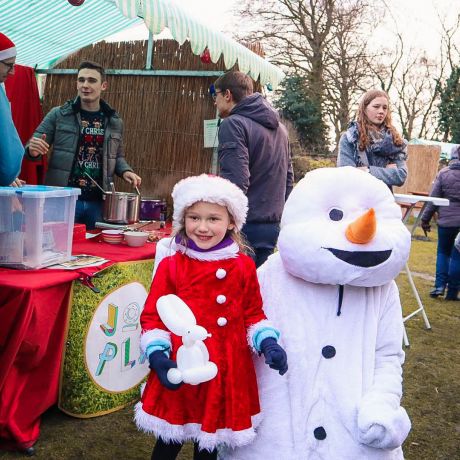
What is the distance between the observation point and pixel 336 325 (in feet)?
5.59

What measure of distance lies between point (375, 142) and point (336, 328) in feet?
6.80

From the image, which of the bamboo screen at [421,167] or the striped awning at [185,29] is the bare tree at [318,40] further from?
the striped awning at [185,29]

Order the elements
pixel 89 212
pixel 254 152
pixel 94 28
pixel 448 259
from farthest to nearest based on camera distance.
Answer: pixel 448 259
pixel 94 28
pixel 89 212
pixel 254 152

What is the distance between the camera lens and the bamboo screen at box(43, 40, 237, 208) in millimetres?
5246

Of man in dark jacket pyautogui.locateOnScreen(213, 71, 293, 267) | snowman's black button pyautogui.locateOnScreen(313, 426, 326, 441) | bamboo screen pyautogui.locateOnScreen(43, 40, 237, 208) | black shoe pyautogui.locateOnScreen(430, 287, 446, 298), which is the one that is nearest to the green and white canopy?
bamboo screen pyautogui.locateOnScreen(43, 40, 237, 208)

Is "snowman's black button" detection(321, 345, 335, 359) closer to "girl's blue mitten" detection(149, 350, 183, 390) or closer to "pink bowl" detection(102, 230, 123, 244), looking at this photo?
"girl's blue mitten" detection(149, 350, 183, 390)

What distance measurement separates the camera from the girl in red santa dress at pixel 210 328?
163 centimetres

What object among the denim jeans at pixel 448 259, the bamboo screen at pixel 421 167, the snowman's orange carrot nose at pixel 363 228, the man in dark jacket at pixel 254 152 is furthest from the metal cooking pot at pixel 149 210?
the bamboo screen at pixel 421 167

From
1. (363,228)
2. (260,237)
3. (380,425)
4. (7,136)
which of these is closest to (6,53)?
(7,136)

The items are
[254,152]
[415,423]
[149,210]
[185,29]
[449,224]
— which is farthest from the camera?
[449,224]

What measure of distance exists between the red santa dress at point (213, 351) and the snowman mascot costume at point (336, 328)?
10cm

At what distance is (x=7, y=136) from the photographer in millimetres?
2381

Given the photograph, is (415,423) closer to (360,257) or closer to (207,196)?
(360,257)

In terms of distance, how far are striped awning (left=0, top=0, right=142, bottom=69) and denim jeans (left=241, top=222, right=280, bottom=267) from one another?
6.81 ft
